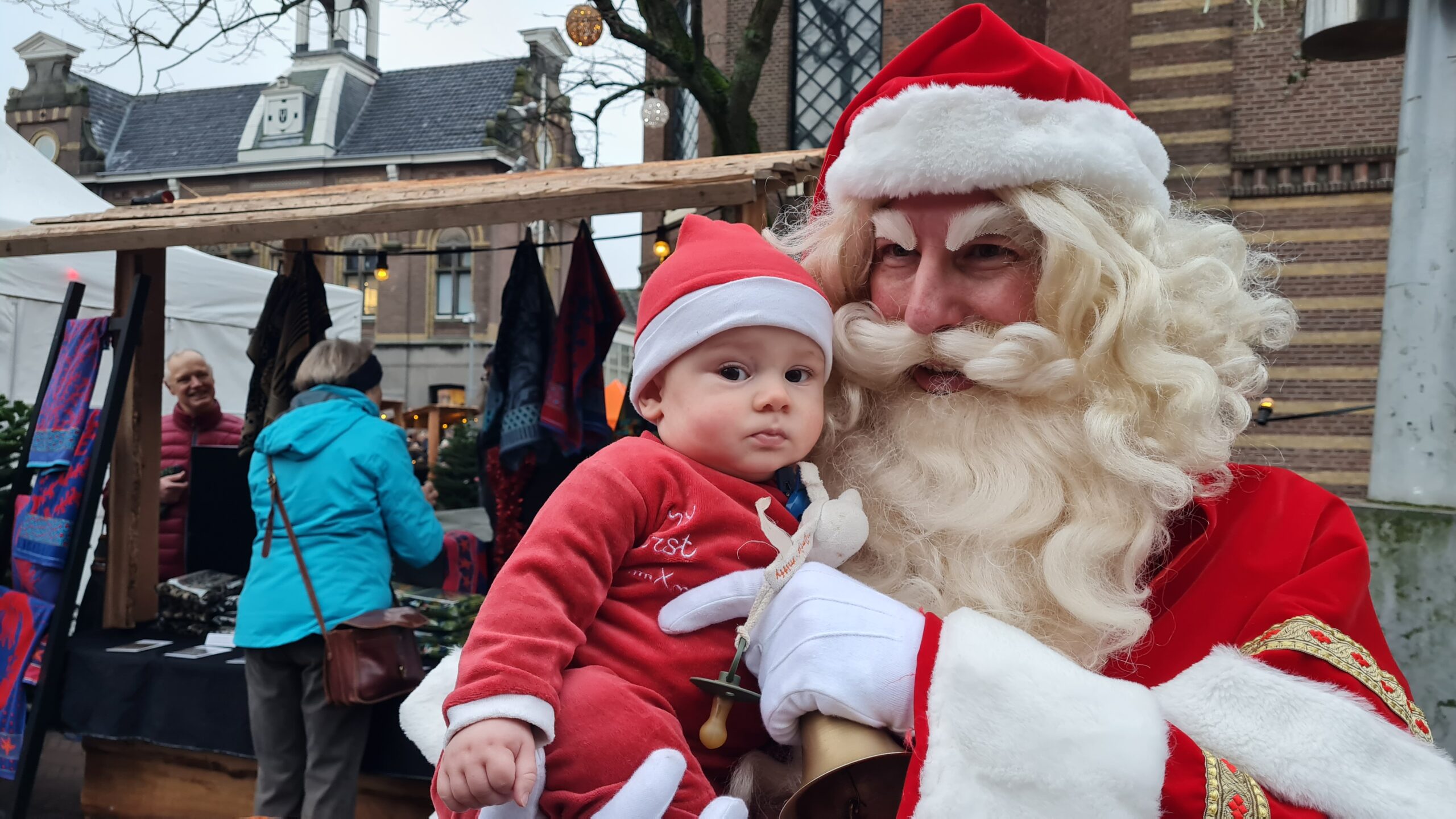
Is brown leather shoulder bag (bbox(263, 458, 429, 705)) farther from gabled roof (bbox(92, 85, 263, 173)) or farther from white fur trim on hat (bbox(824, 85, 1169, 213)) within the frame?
gabled roof (bbox(92, 85, 263, 173))

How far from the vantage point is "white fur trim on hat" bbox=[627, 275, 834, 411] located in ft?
4.62

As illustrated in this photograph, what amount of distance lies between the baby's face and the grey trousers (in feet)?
9.34

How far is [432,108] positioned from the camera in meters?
27.0

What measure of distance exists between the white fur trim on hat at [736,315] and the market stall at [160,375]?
1889mm

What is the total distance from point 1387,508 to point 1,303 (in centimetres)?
852

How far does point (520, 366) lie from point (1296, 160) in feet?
30.0

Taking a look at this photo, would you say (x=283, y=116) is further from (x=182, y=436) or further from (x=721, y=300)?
(x=721, y=300)

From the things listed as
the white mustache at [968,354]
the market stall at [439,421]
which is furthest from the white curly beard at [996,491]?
the market stall at [439,421]

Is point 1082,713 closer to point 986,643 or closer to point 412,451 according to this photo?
point 986,643

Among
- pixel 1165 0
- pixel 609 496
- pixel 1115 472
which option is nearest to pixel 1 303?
pixel 609 496

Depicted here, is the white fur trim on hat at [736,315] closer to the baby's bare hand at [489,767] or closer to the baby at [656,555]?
the baby at [656,555]

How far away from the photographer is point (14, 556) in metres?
4.42

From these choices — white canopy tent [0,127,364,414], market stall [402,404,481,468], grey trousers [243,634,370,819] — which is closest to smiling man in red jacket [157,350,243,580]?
white canopy tent [0,127,364,414]

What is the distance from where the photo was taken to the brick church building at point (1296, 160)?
995 cm
